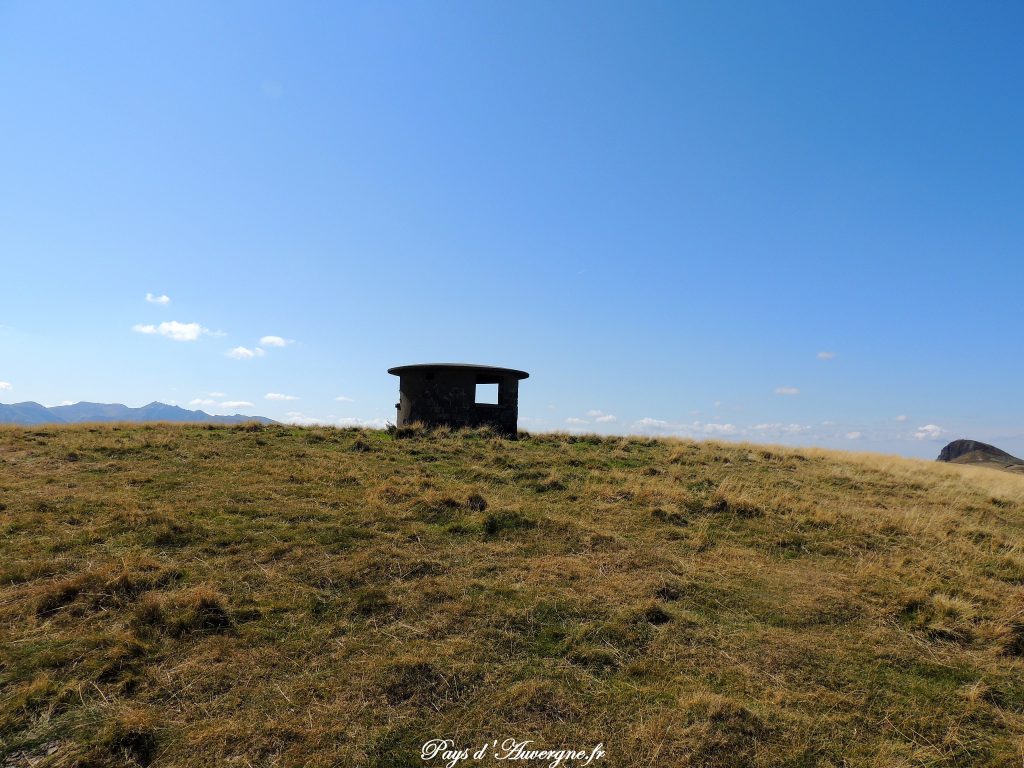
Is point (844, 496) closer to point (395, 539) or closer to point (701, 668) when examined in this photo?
point (701, 668)

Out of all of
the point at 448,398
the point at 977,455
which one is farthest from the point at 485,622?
the point at 977,455

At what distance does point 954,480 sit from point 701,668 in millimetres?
16814

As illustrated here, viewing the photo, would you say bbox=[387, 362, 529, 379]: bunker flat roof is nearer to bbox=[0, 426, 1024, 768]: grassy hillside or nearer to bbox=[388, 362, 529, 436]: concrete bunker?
bbox=[388, 362, 529, 436]: concrete bunker

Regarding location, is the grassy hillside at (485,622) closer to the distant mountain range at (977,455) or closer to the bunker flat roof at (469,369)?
the bunker flat roof at (469,369)

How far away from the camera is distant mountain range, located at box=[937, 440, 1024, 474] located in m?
48.8

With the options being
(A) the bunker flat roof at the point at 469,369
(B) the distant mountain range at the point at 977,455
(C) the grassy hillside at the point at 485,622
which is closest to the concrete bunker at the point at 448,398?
(A) the bunker flat roof at the point at 469,369

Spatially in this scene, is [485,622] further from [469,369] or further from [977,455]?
[977,455]

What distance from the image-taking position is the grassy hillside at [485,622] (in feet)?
13.0

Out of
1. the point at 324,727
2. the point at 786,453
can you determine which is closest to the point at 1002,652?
the point at 324,727

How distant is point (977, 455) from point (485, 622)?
70.1m

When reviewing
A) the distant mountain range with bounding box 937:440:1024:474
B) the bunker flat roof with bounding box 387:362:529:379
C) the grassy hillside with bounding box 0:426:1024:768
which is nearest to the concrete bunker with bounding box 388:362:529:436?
the bunker flat roof with bounding box 387:362:529:379

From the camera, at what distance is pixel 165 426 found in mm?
18000

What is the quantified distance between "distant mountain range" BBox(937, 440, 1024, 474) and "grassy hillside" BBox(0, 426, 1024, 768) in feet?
167

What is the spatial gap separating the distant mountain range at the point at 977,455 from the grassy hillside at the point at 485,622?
50885 mm
